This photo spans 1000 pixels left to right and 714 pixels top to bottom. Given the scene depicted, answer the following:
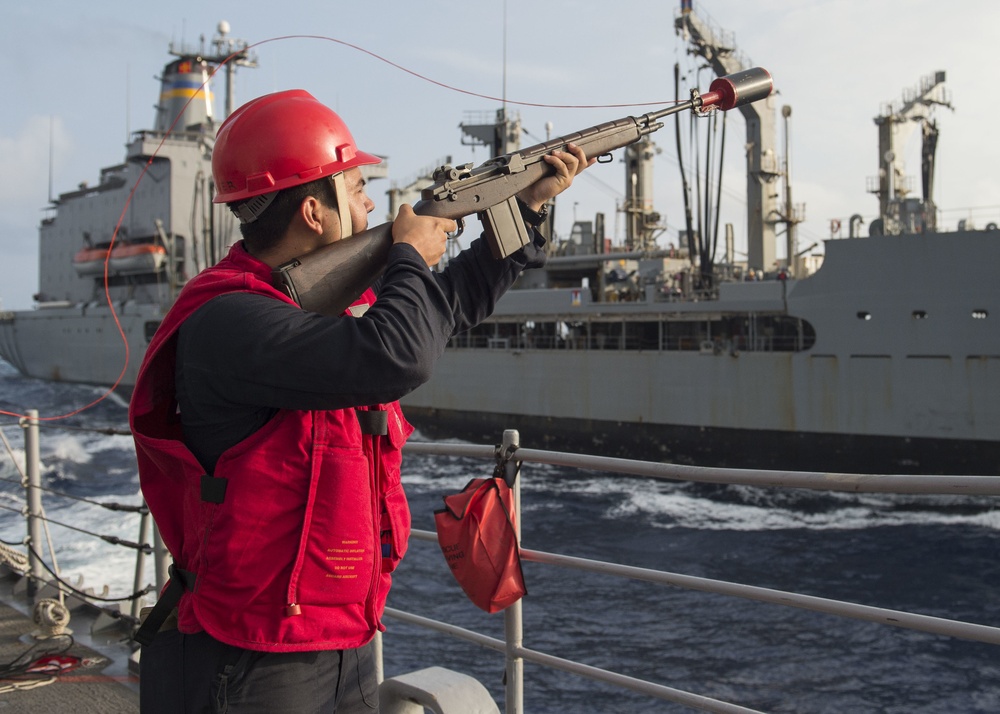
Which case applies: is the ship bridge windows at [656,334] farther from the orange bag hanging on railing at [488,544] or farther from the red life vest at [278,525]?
the red life vest at [278,525]

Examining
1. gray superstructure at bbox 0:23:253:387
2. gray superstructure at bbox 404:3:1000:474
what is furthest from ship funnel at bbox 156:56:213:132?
gray superstructure at bbox 404:3:1000:474

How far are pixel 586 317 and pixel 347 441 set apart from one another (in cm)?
1905

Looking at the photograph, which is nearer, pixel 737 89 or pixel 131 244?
pixel 737 89

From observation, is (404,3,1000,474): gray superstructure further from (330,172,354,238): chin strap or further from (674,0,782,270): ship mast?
(330,172,354,238): chin strap

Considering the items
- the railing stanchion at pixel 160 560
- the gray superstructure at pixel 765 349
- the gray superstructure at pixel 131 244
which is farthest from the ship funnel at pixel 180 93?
the railing stanchion at pixel 160 560

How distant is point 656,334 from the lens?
1947 centimetres

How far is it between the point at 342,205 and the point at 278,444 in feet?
1.54

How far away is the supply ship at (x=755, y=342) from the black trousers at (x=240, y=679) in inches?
344

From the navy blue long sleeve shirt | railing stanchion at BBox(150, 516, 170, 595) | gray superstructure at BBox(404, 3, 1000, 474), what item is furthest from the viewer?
gray superstructure at BBox(404, 3, 1000, 474)

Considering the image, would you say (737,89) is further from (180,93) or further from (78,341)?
(78,341)

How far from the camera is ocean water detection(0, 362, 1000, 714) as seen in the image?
7.07 m

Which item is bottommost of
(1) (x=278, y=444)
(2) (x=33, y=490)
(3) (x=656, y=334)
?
(2) (x=33, y=490)

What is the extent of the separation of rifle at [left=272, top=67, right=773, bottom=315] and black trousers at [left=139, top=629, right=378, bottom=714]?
1.97 ft

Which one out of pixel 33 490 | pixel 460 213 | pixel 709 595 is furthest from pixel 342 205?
pixel 709 595
